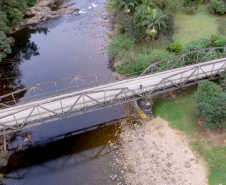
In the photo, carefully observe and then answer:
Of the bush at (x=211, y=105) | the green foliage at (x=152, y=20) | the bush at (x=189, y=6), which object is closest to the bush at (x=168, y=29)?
the green foliage at (x=152, y=20)

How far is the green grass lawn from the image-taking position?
52125mm

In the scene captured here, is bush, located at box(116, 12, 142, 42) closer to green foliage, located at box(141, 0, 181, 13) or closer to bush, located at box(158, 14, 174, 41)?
bush, located at box(158, 14, 174, 41)

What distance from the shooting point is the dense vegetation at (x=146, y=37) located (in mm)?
41875

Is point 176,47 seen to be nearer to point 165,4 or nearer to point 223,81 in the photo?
point 165,4

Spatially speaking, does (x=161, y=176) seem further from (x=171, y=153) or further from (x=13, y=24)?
(x=13, y=24)

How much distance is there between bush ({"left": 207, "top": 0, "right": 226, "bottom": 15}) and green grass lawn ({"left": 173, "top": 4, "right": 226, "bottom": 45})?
4.07 feet

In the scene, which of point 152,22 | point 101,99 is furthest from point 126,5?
point 101,99

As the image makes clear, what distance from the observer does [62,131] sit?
33.4m

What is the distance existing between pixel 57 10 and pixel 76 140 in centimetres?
5321

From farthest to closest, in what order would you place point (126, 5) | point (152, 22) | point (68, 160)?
point (126, 5)
point (152, 22)
point (68, 160)

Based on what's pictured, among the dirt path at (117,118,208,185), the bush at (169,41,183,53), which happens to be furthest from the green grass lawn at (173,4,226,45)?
the dirt path at (117,118,208,185)

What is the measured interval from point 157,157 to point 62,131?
13126 millimetres

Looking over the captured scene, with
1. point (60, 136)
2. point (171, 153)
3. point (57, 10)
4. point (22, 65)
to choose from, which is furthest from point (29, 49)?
point (171, 153)

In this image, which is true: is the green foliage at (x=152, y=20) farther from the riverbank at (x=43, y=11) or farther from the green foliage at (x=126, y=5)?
the riverbank at (x=43, y=11)
